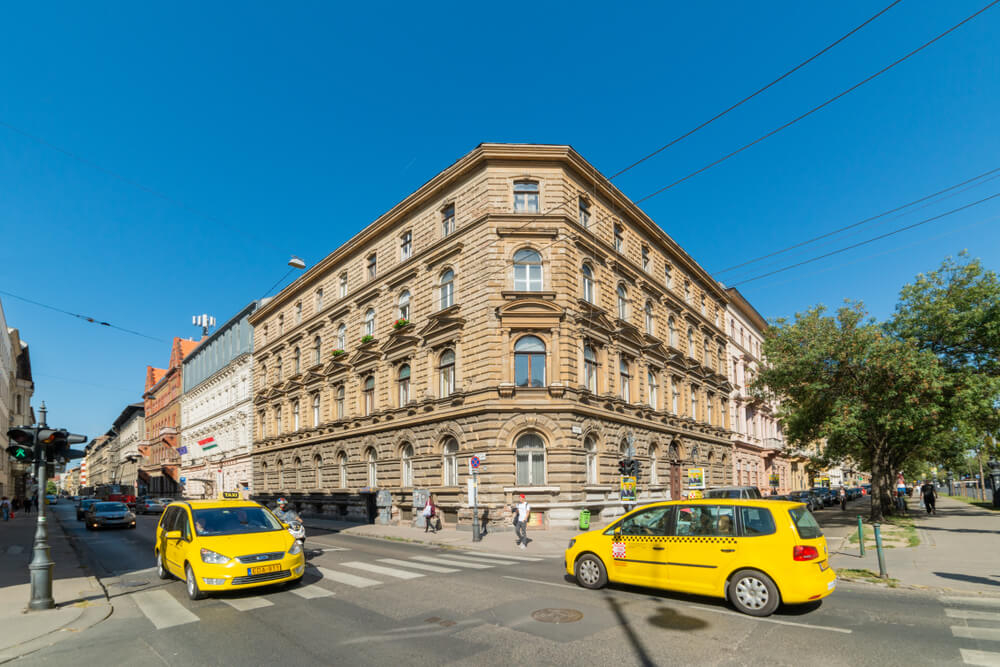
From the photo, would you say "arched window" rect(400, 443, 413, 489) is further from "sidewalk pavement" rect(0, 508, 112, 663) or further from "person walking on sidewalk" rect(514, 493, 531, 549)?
"sidewalk pavement" rect(0, 508, 112, 663)

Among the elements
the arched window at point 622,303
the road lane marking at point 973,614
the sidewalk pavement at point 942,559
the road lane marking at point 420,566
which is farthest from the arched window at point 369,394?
the road lane marking at point 973,614

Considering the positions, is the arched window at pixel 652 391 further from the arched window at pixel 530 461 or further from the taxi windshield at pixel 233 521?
the taxi windshield at pixel 233 521

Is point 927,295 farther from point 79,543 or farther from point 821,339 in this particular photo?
point 79,543

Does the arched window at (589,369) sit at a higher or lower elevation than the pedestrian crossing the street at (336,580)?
higher

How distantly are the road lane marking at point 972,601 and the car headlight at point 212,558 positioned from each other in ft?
39.5

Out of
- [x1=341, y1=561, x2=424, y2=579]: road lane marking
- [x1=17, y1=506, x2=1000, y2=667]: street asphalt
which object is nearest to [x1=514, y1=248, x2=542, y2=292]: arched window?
[x1=341, y1=561, x2=424, y2=579]: road lane marking

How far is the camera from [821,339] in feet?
85.3

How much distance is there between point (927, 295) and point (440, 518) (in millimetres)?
22619

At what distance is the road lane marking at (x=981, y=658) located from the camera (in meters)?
6.65

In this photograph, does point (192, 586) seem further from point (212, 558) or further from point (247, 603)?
point (247, 603)

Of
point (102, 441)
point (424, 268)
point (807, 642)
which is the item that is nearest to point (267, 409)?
point (424, 268)

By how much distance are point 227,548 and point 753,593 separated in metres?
8.70

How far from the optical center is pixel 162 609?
1002cm

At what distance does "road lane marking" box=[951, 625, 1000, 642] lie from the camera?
7.64m
